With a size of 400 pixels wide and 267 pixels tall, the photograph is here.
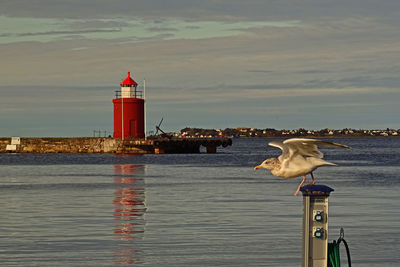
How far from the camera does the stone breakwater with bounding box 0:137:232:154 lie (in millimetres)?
81619

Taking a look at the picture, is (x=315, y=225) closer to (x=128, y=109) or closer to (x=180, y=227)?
(x=180, y=227)

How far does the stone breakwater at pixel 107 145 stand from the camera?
81619 mm

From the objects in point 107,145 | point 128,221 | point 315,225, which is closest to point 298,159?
point 315,225

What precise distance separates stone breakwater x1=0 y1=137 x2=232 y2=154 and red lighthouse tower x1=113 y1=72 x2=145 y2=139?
242 centimetres

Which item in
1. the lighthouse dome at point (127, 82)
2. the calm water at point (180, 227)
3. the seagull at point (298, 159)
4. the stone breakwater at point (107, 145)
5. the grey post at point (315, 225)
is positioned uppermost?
the lighthouse dome at point (127, 82)

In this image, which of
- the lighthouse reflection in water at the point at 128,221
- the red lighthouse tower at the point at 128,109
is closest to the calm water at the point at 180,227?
the lighthouse reflection in water at the point at 128,221

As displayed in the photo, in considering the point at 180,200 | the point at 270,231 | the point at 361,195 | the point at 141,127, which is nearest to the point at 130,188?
the point at 180,200

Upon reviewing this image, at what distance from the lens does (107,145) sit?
87250 millimetres

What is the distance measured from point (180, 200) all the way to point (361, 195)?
24.6 feet

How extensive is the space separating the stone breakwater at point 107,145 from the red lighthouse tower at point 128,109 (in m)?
2.42

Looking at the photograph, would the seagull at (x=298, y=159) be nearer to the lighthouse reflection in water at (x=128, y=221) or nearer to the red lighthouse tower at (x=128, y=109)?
the lighthouse reflection in water at (x=128, y=221)

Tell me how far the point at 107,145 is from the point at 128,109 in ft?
43.5

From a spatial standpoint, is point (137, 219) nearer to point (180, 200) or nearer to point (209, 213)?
point (209, 213)

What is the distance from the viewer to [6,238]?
670 inches
